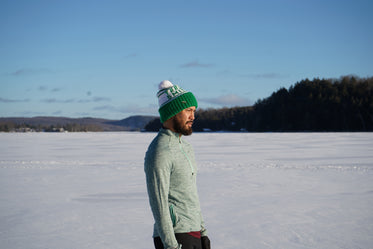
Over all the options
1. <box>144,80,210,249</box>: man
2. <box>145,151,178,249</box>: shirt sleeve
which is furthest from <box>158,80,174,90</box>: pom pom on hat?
<box>145,151,178,249</box>: shirt sleeve

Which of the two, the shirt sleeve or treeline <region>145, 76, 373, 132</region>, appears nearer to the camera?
the shirt sleeve

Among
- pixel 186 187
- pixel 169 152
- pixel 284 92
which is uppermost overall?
pixel 284 92

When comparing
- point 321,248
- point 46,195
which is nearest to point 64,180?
point 46,195

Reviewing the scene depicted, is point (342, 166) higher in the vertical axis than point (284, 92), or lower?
lower

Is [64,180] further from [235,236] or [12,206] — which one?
[235,236]

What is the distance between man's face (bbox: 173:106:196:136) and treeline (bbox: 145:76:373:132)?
2394 inches

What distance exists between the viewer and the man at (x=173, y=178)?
62.4 inches

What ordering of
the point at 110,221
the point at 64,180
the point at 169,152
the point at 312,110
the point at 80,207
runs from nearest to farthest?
the point at 169,152, the point at 110,221, the point at 80,207, the point at 64,180, the point at 312,110

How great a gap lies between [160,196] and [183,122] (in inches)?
17.1

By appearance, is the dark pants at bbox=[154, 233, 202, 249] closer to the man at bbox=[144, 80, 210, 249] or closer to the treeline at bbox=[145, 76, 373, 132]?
the man at bbox=[144, 80, 210, 249]

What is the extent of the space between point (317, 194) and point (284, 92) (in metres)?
77.3

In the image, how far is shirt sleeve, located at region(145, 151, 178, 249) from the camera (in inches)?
61.8

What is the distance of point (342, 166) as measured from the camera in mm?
9695

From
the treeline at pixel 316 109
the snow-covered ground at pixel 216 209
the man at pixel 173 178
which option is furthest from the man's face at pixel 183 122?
the treeline at pixel 316 109
